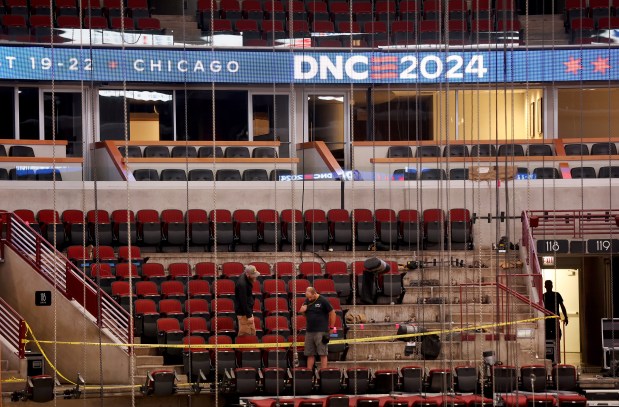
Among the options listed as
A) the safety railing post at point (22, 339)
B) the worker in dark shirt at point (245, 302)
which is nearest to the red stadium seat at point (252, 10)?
the worker in dark shirt at point (245, 302)

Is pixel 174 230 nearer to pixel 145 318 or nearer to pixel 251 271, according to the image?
pixel 145 318

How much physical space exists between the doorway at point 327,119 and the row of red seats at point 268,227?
3621 mm

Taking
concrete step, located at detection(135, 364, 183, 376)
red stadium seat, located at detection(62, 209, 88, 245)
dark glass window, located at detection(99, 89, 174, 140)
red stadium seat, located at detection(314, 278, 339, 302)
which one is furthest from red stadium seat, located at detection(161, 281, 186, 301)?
dark glass window, located at detection(99, 89, 174, 140)

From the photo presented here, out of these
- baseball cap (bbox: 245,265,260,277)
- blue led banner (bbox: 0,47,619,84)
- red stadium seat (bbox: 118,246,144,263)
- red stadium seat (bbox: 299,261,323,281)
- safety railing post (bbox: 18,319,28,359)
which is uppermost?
blue led banner (bbox: 0,47,619,84)

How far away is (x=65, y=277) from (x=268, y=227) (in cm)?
330

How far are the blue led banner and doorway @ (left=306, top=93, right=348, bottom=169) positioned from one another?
833 mm

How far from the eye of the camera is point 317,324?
1423cm

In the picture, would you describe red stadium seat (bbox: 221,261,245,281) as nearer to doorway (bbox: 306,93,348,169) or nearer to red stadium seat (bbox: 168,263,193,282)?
red stadium seat (bbox: 168,263,193,282)

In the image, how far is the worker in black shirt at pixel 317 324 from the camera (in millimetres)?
14203

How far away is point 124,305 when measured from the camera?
1547cm

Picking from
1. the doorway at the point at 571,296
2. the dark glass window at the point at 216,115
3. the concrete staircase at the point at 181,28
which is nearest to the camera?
the doorway at the point at 571,296

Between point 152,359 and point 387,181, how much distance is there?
5581 millimetres

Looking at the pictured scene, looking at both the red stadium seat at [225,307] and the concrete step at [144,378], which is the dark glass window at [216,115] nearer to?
the red stadium seat at [225,307]

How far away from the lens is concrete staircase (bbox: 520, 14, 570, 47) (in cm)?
2141
